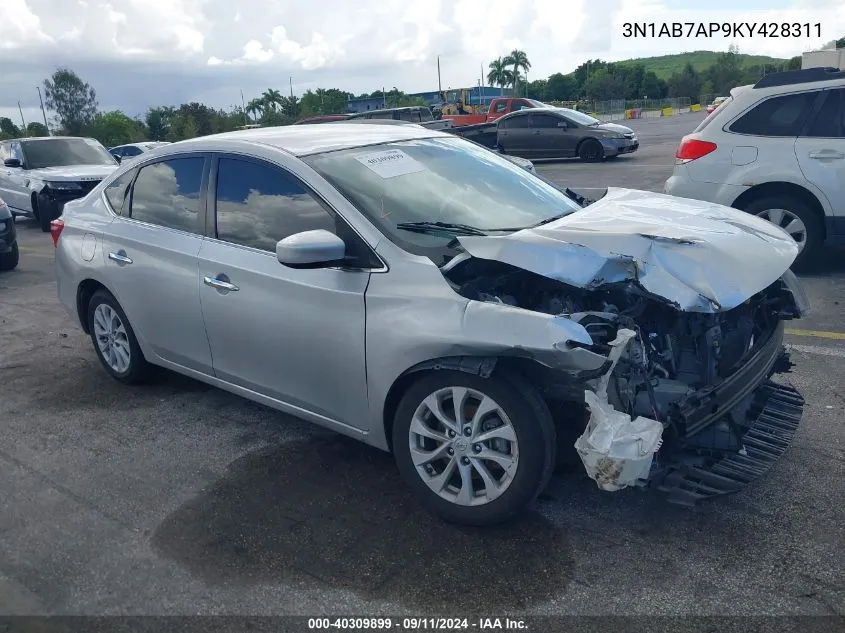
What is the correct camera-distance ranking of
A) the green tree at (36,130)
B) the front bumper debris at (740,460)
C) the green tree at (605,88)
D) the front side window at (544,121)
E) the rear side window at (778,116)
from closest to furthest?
the front bumper debris at (740,460)
the rear side window at (778,116)
the front side window at (544,121)
the green tree at (36,130)
the green tree at (605,88)

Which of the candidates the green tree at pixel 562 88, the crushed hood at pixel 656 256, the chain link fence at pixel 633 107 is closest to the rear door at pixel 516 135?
the crushed hood at pixel 656 256

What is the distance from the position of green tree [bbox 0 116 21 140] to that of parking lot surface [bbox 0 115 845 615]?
6349 centimetres

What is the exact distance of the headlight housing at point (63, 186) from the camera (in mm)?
13180

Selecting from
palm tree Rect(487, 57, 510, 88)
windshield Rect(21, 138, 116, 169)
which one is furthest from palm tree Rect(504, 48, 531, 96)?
windshield Rect(21, 138, 116, 169)

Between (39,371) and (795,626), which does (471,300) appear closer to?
(795,626)

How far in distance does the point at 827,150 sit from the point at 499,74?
105081 millimetres

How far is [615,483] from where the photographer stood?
2.90 m

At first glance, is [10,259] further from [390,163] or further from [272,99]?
Result: [272,99]

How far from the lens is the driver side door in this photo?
11.6 feet

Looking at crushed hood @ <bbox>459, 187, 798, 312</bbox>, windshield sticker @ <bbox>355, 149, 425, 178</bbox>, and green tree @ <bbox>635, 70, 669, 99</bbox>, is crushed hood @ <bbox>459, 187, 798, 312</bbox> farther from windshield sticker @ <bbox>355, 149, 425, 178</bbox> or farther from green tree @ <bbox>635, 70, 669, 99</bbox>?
green tree @ <bbox>635, 70, 669, 99</bbox>

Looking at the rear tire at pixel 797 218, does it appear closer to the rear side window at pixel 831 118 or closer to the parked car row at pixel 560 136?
the rear side window at pixel 831 118

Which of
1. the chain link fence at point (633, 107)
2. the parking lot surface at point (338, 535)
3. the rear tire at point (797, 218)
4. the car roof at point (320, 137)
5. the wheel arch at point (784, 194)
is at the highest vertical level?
the car roof at point (320, 137)

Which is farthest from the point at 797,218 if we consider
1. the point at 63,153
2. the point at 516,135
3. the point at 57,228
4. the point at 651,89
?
the point at 651,89

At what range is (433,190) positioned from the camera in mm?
3951
